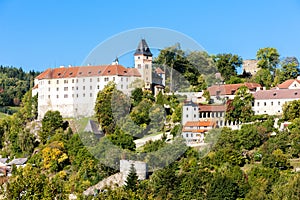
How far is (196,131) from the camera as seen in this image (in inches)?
1353

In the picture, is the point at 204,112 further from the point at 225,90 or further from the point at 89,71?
the point at 89,71

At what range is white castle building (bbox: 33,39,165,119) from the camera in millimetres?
36344

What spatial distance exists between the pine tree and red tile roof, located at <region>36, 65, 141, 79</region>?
6487 mm

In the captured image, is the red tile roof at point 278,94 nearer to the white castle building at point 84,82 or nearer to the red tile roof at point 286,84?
the red tile roof at point 286,84

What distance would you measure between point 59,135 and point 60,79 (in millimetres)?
5047

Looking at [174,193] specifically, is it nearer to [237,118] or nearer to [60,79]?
[237,118]

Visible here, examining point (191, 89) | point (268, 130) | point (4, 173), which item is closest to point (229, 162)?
point (268, 130)

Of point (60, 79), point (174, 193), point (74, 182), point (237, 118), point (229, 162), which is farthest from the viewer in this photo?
point (60, 79)

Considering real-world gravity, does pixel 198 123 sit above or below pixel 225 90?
below

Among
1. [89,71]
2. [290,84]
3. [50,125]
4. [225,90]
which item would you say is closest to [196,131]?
[225,90]

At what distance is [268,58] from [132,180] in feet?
63.7

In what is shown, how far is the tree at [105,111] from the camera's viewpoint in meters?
34.1

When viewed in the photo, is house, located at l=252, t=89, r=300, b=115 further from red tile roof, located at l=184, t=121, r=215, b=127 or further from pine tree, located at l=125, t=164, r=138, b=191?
pine tree, located at l=125, t=164, r=138, b=191

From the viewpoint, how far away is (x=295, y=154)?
105 feet
